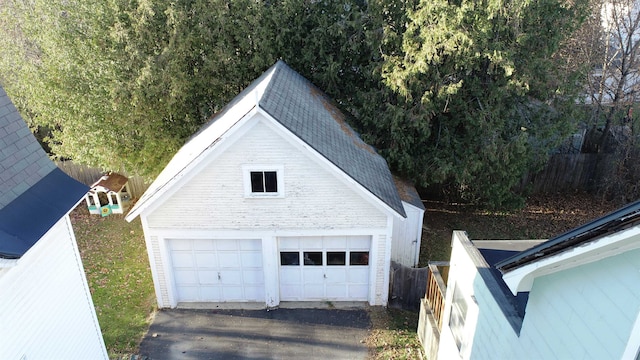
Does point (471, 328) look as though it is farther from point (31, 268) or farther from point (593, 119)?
point (593, 119)

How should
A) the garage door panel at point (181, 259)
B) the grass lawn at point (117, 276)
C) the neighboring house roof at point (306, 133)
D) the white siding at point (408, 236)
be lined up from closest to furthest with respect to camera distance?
the neighboring house roof at point (306, 133) < the grass lawn at point (117, 276) < the garage door panel at point (181, 259) < the white siding at point (408, 236)

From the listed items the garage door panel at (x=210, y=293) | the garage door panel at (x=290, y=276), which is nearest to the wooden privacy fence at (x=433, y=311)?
the garage door panel at (x=290, y=276)

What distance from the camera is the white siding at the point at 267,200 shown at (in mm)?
11734

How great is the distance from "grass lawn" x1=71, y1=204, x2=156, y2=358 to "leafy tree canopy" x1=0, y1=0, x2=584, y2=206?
2900 millimetres

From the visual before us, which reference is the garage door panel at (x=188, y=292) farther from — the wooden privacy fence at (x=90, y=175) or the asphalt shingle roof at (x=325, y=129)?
the wooden privacy fence at (x=90, y=175)

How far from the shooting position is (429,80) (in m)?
15.4

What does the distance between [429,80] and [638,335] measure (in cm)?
1252

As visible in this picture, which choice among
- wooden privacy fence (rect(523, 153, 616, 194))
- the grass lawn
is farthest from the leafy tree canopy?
wooden privacy fence (rect(523, 153, 616, 194))

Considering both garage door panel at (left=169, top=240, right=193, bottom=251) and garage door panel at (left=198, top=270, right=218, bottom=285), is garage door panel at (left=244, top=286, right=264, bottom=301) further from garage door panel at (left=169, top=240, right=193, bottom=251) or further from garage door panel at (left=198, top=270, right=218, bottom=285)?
garage door panel at (left=169, top=240, right=193, bottom=251)

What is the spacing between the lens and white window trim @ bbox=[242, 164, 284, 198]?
11.8 metres

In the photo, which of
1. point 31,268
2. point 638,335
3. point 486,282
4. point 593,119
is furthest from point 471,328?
point 593,119

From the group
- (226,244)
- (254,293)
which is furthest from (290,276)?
(226,244)

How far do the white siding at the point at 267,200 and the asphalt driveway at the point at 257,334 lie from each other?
2911 millimetres

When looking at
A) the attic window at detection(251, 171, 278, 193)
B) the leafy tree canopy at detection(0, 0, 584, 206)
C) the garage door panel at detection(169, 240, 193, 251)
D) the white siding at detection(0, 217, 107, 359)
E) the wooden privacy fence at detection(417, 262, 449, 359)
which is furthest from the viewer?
the leafy tree canopy at detection(0, 0, 584, 206)
